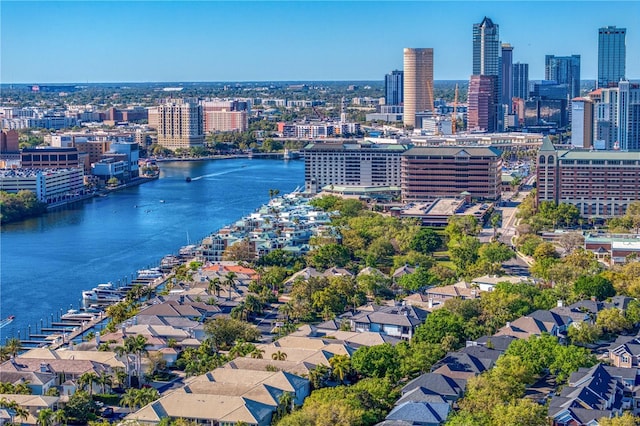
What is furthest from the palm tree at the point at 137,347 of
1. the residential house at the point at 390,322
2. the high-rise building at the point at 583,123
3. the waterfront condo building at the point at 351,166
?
the high-rise building at the point at 583,123

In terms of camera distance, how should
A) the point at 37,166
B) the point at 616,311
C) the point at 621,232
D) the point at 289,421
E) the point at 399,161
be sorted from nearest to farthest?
the point at 289,421 → the point at 616,311 → the point at 621,232 → the point at 399,161 → the point at 37,166

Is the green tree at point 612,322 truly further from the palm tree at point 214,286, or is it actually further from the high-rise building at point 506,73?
the high-rise building at point 506,73

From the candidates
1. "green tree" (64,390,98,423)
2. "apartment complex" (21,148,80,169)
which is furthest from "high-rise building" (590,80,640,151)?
"green tree" (64,390,98,423)

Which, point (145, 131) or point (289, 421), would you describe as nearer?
point (289, 421)

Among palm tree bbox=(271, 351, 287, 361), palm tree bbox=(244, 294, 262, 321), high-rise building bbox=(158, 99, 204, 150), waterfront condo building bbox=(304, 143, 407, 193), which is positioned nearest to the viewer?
palm tree bbox=(271, 351, 287, 361)

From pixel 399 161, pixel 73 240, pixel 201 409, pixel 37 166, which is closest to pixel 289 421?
pixel 201 409

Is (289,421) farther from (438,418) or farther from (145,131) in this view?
(145,131)

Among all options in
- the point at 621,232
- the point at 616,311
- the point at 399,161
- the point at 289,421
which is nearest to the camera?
the point at 289,421

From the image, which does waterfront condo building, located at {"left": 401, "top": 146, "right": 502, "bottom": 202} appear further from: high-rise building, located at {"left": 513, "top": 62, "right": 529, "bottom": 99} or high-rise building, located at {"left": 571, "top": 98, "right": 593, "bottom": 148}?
high-rise building, located at {"left": 513, "top": 62, "right": 529, "bottom": 99}
